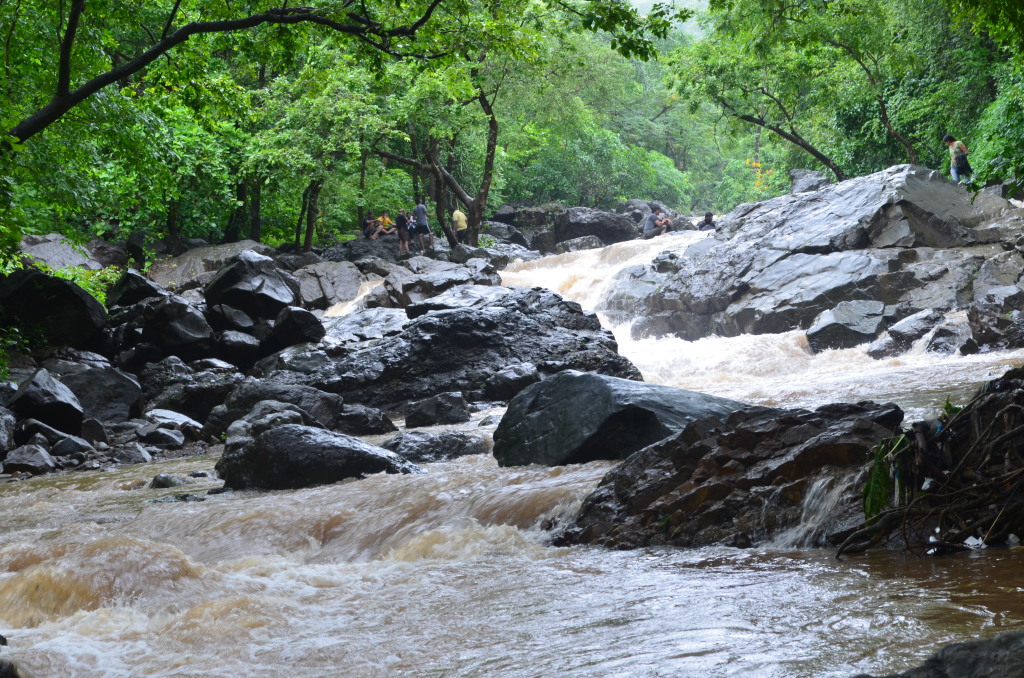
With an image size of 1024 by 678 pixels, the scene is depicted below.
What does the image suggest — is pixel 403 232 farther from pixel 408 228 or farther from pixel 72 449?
pixel 72 449

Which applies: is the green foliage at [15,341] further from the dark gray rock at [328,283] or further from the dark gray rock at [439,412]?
the dark gray rock at [328,283]

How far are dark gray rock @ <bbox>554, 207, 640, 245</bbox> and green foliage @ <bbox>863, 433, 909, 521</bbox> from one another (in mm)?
34730

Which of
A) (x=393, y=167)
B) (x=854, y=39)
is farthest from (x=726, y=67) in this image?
(x=393, y=167)

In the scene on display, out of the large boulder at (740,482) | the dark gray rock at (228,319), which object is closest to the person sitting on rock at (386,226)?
the dark gray rock at (228,319)

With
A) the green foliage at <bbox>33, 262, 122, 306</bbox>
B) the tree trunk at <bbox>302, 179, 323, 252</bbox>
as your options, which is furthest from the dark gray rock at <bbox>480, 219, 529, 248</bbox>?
the green foliage at <bbox>33, 262, 122, 306</bbox>

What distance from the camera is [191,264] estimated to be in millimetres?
25906

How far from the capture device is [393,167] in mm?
37094

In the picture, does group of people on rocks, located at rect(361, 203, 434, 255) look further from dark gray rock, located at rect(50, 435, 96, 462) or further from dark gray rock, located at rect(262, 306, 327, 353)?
dark gray rock, located at rect(50, 435, 96, 462)

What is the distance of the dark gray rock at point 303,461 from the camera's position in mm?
8531

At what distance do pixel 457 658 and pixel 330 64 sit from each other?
26595 millimetres

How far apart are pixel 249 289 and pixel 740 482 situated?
14805 millimetres

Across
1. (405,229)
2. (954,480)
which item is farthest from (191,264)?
(954,480)

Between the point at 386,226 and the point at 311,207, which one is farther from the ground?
the point at 311,207

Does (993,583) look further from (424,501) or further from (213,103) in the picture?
(213,103)
